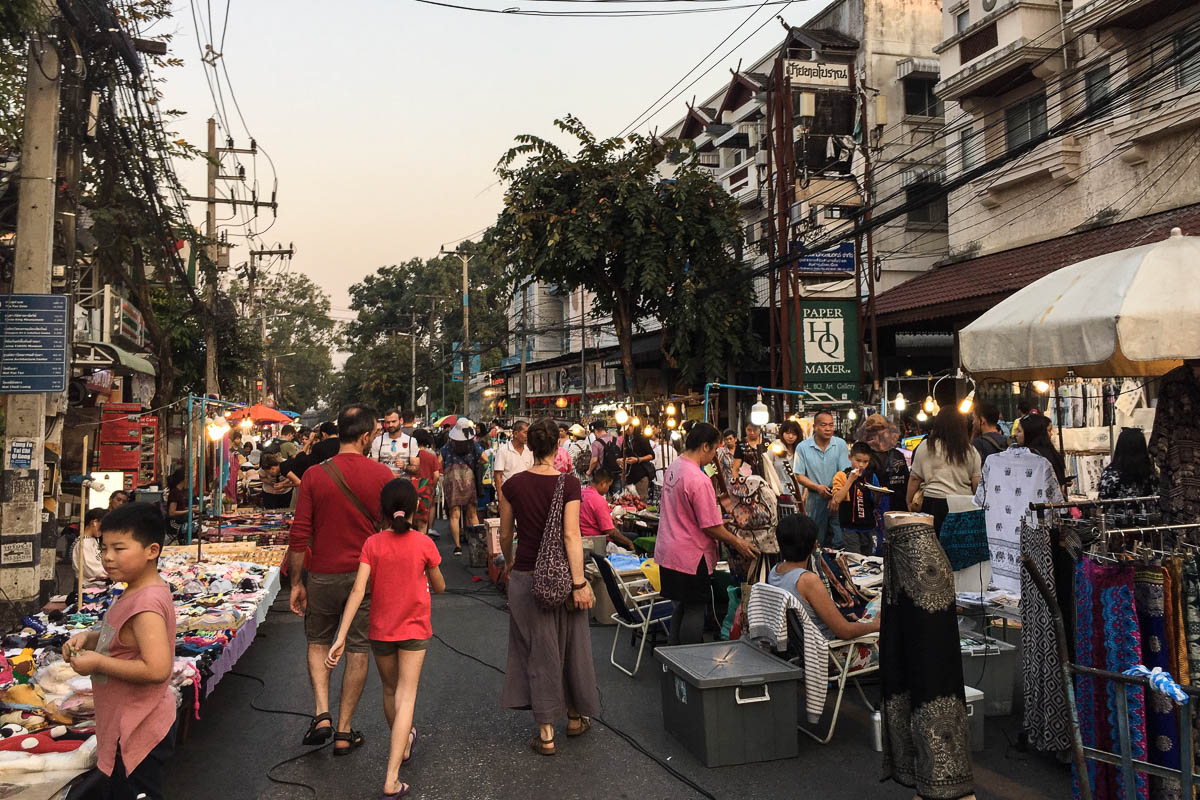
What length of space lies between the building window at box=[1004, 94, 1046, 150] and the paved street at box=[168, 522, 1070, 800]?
14387 millimetres

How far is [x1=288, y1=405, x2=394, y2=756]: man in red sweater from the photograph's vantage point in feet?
16.8

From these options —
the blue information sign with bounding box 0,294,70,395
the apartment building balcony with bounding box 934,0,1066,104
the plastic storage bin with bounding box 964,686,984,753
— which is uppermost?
the apartment building balcony with bounding box 934,0,1066,104

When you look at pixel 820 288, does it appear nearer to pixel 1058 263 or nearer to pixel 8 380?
pixel 1058 263

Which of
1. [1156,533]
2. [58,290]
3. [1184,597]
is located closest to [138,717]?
[1184,597]

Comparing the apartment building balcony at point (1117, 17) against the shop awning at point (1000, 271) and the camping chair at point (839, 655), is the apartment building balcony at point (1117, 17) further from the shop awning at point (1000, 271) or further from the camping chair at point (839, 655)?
the camping chair at point (839, 655)

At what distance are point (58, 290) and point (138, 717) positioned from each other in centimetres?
858

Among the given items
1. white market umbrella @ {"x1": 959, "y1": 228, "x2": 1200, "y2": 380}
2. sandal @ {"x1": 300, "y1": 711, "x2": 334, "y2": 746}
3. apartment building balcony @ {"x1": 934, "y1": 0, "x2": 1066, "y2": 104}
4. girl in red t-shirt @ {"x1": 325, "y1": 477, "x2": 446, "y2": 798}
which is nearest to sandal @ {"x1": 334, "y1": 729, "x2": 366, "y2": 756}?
sandal @ {"x1": 300, "y1": 711, "x2": 334, "y2": 746}

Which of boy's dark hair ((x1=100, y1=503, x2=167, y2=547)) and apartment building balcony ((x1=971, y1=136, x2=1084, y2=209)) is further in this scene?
apartment building balcony ((x1=971, y1=136, x2=1084, y2=209))

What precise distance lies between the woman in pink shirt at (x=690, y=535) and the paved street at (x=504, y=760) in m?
0.61

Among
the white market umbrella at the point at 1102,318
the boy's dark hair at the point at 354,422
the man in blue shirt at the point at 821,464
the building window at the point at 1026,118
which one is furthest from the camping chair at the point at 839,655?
the building window at the point at 1026,118

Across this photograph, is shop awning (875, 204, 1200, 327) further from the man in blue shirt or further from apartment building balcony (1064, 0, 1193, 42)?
the man in blue shirt

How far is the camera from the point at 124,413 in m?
14.0

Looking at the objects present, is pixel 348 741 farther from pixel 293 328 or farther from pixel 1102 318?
pixel 293 328

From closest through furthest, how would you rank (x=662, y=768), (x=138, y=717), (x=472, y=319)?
(x=138, y=717) → (x=662, y=768) → (x=472, y=319)
